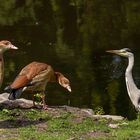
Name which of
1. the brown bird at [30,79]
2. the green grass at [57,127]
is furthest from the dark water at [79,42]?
the green grass at [57,127]

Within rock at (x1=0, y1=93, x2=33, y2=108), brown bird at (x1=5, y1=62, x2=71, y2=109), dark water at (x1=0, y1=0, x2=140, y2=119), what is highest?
brown bird at (x1=5, y1=62, x2=71, y2=109)

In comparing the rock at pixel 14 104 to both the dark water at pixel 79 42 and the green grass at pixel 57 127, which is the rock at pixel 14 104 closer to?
the green grass at pixel 57 127

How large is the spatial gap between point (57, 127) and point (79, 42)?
15235 mm

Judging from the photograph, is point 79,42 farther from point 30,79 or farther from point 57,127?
point 57,127

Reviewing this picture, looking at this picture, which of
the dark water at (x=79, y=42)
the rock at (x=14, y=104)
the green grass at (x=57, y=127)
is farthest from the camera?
the dark water at (x=79, y=42)

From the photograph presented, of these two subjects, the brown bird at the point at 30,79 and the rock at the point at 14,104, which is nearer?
the brown bird at the point at 30,79

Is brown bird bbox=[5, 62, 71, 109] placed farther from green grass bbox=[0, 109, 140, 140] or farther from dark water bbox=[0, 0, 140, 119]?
dark water bbox=[0, 0, 140, 119]

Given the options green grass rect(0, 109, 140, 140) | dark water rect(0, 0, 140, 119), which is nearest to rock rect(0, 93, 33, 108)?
green grass rect(0, 109, 140, 140)

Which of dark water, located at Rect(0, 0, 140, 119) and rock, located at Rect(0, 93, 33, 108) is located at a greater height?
rock, located at Rect(0, 93, 33, 108)

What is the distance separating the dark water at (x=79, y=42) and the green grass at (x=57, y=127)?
3.76 meters

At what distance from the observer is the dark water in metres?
18.5

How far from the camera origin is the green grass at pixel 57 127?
10298 millimetres

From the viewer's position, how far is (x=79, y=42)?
85.7 ft

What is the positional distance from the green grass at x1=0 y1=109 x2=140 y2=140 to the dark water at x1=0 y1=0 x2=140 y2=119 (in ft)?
Answer: 12.3
